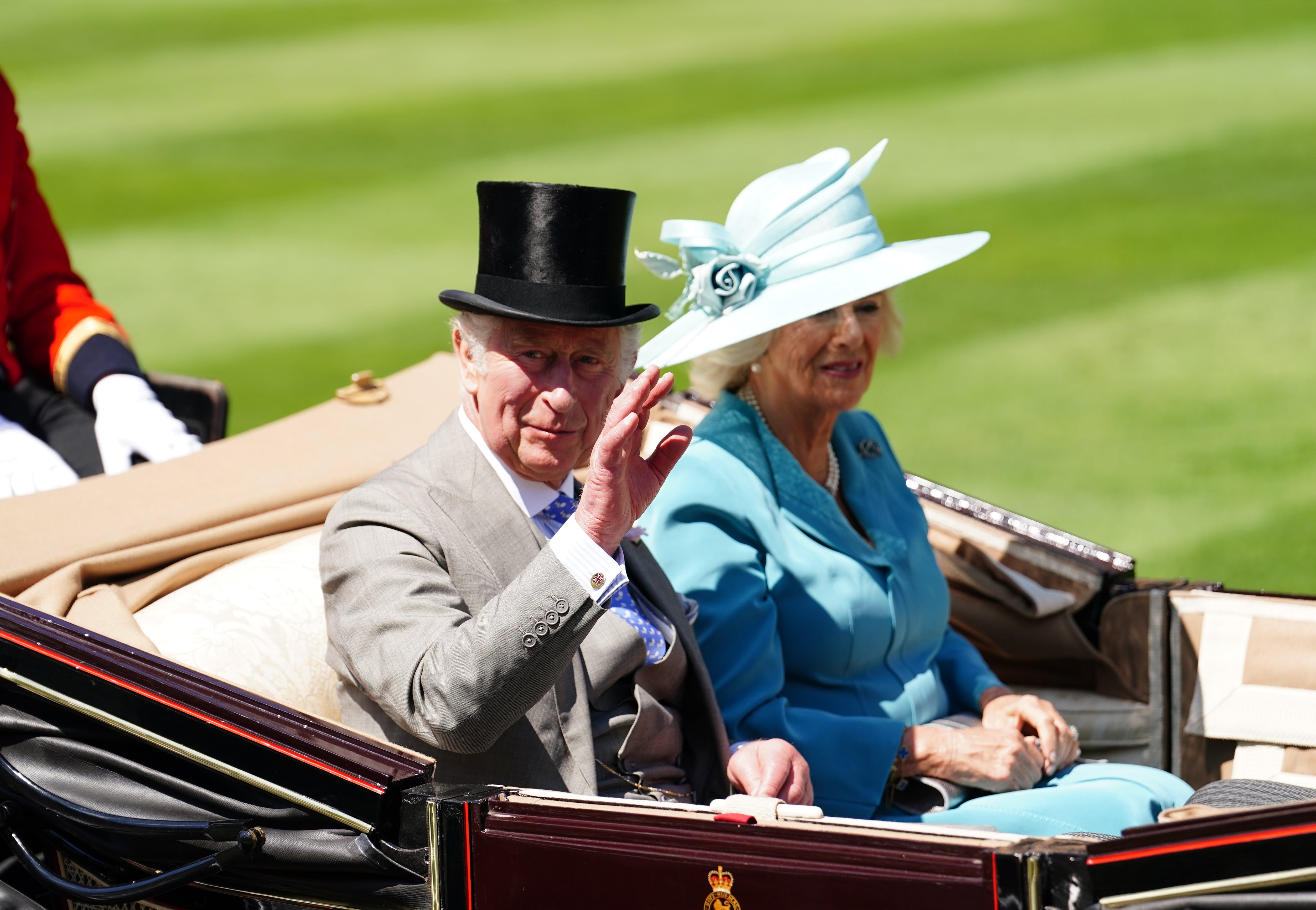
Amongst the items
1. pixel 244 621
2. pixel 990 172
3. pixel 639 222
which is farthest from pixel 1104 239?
pixel 244 621

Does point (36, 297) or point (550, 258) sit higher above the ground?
point (36, 297)

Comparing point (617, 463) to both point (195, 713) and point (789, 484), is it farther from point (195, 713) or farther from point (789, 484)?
point (789, 484)

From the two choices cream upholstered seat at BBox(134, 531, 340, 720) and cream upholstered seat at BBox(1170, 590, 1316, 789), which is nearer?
cream upholstered seat at BBox(134, 531, 340, 720)

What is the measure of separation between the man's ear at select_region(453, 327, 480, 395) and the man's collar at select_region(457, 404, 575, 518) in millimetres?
49

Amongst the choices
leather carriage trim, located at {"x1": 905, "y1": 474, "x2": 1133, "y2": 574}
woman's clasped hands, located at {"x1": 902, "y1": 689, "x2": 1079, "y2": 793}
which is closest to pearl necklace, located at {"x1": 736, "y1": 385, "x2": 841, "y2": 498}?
leather carriage trim, located at {"x1": 905, "y1": 474, "x2": 1133, "y2": 574}

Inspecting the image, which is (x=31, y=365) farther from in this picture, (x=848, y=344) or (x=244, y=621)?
(x=848, y=344)

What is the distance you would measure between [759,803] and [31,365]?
8.07 feet

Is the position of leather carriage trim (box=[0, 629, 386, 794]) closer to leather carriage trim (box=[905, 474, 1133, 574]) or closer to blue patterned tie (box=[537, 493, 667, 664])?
blue patterned tie (box=[537, 493, 667, 664])

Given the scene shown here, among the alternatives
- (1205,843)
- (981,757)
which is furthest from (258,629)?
(1205,843)

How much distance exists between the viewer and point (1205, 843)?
1.72 metres

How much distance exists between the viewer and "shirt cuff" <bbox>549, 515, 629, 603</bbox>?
204cm

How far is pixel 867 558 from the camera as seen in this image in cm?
292

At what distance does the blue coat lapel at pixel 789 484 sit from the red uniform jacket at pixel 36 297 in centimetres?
143

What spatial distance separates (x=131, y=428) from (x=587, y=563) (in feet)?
5.50
